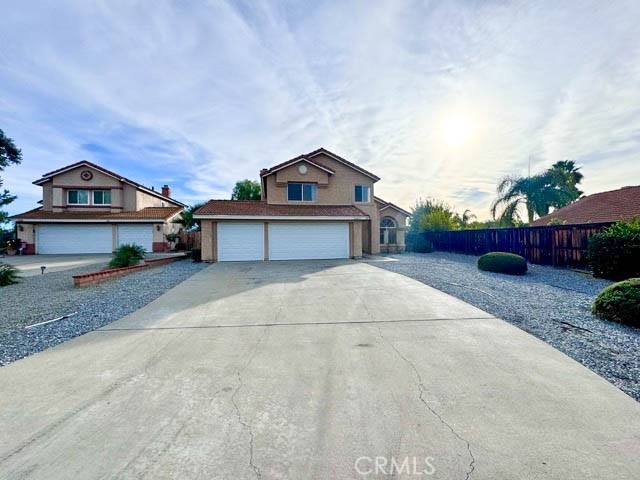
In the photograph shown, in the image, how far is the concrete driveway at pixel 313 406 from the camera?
7.46 ft

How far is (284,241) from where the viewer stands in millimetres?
17078

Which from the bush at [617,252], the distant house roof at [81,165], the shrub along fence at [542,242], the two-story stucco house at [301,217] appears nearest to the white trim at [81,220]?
the distant house roof at [81,165]

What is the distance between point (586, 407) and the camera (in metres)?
3.02

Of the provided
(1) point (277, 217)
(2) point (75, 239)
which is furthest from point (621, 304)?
(2) point (75, 239)

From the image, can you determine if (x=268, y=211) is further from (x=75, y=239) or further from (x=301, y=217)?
(x=75, y=239)

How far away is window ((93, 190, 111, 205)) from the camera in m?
24.1

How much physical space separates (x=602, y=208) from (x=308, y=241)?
19827mm

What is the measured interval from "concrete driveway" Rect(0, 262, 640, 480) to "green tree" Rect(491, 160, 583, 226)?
21254mm

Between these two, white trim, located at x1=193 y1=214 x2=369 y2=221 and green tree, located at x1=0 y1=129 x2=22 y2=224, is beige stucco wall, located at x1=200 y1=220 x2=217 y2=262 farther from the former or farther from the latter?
green tree, located at x1=0 y1=129 x2=22 y2=224

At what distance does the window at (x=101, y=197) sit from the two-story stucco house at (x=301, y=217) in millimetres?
12823

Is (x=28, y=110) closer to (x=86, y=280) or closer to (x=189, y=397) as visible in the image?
(x=86, y=280)

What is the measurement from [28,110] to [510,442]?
676 inches

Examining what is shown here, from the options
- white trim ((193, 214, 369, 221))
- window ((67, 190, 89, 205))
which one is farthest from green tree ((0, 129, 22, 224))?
window ((67, 190, 89, 205))

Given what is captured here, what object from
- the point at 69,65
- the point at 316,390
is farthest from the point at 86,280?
the point at 316,390
